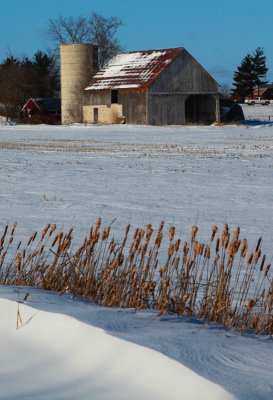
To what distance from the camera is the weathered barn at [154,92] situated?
59.1m

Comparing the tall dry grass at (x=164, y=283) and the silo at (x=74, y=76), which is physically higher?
the silo at (x=74, y=76)

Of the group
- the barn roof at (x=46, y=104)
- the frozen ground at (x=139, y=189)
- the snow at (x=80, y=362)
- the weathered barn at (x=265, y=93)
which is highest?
the weathered barn at (x=265, y=93)

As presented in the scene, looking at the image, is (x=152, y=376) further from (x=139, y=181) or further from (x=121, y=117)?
(x=121, y=117)

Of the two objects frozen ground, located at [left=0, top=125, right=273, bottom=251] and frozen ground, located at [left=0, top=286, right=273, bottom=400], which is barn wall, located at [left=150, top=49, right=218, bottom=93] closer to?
frozen ground, located at [left=0, top=125, right=273, bottom=251]

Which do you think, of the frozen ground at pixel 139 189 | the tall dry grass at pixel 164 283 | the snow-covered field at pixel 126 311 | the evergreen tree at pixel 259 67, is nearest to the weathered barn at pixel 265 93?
the evergreen tree at pixel 259 67

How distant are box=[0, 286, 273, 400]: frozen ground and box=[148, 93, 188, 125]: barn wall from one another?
54.3 metres

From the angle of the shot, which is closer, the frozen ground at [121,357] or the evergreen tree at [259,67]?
the frozen ground at [121,357]

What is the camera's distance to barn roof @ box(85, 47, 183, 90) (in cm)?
5962

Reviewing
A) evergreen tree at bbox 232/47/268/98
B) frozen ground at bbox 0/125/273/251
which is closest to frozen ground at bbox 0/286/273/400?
frozen ground at bbox 0/125/273/251

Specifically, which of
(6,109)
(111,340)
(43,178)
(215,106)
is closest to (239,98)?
(6,109)

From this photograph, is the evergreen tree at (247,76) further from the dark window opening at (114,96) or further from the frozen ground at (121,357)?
the frozen ground at (121,357)

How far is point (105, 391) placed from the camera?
382 cm

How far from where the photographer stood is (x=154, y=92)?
58.8 m

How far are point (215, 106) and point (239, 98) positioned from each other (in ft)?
179
